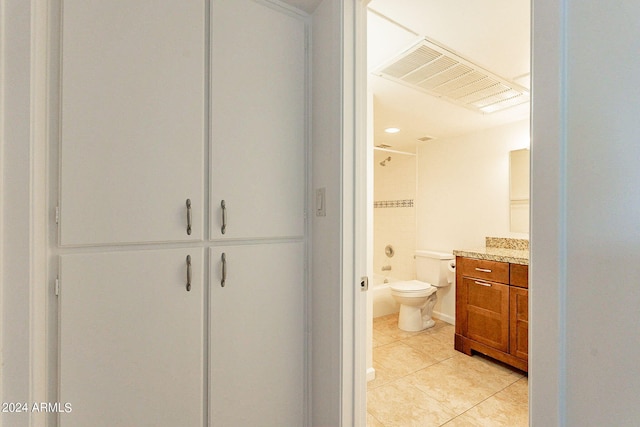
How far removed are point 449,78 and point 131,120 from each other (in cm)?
196

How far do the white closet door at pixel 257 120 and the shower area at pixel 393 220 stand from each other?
8.81 ft

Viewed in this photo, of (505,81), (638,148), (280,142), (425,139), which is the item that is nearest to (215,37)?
(280,142)

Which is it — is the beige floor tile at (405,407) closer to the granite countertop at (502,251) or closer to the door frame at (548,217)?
the granite countertop at (502,251)

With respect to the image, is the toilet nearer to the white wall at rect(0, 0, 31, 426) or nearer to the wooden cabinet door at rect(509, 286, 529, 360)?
the wooden cabinet door at rect(509, 286, 529, 360)

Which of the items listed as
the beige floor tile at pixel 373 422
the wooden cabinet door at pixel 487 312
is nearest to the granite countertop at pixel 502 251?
the wooden cabinet door at pixel 487 312

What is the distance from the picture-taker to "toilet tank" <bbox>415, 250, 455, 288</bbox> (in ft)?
11.2

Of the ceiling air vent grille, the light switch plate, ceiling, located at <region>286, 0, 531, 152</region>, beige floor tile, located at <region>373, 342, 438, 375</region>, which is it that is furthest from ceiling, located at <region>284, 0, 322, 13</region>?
beige floor tile, located at <region>373, 342, 438, 375</region>

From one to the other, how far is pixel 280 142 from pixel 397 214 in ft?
10.8

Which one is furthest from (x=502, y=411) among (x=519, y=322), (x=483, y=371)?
(x=519, y=322)

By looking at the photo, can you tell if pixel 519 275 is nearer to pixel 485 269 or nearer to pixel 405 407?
pixel 485 269

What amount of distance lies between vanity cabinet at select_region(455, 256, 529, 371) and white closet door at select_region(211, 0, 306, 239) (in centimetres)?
186

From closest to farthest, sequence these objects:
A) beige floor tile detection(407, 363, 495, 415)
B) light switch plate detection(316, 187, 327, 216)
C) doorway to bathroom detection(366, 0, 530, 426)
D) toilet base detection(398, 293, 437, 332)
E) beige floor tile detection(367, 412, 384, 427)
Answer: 1. light switch plate detection(316, 187, 327, 216)
2. doorway to bathroom detection(366, 0, 530, 426)
3. beige floor tile detection(367, 412, 384, 427)
4. beige floor tile detection(407, 363, 495, 415)
5. toilet base detection(398, 293, 437, 332)

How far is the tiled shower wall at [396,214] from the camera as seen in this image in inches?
163

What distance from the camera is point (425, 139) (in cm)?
377
